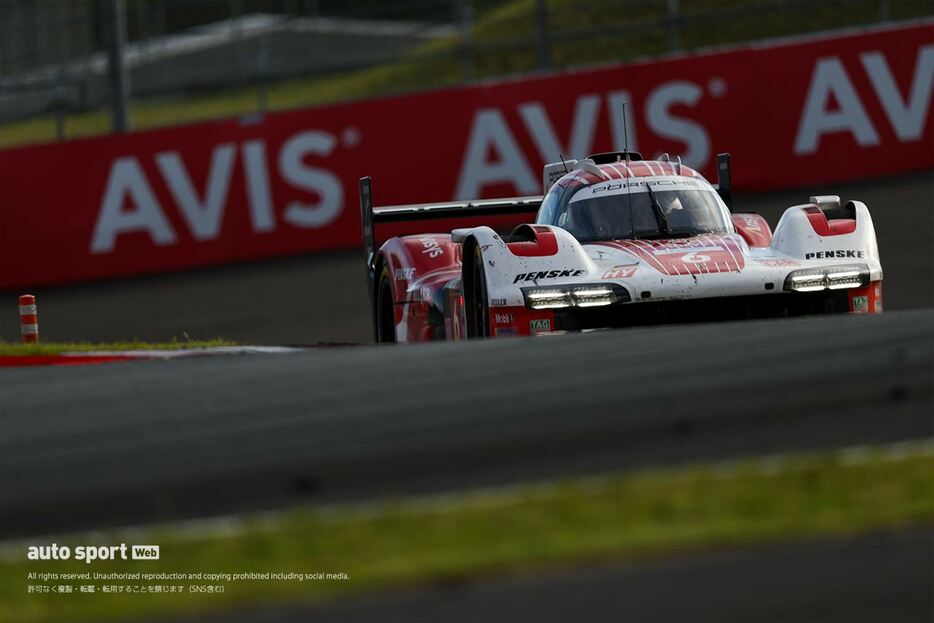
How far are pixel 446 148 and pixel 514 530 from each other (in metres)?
12.5

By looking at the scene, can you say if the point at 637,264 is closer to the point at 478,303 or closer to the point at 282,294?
the point at 478,303

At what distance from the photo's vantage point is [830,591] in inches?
159

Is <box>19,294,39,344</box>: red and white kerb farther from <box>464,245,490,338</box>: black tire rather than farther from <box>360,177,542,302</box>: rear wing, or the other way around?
<box>464,245,490,338</box>: black tire

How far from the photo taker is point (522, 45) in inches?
811

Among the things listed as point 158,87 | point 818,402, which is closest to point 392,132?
point 158,87

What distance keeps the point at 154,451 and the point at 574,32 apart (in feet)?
49.0

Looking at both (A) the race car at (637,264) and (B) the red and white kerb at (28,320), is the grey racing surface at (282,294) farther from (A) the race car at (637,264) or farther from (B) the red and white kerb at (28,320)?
(A) the race car at (637,264)

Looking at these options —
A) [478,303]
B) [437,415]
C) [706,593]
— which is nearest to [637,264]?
[478,303]

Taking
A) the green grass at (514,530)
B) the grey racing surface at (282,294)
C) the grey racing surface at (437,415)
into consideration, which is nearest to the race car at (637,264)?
the grey racing surface at (437,415)

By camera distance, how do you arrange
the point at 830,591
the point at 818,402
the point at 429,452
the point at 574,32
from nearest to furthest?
the point at 830,591 → the point at 429,452 → the point at 818,402 → the point at 574,32

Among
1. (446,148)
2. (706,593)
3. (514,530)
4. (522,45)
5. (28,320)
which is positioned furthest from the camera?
(522,45)

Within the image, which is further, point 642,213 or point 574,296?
point 642,213

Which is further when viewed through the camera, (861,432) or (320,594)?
(861,432)

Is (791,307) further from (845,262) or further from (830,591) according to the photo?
(830,591)
